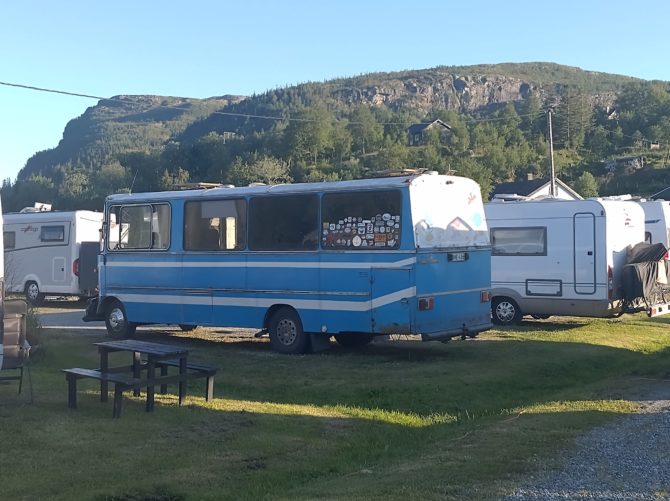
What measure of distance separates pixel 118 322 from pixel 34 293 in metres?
9.70

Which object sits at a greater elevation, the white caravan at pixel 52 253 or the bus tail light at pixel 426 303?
the white caravan at pixel 52 253

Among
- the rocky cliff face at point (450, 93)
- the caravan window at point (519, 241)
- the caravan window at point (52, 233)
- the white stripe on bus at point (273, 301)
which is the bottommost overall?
the white stripe on bus at point (273, 301)

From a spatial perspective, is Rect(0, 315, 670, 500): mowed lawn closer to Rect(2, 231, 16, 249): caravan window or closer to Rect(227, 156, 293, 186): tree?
Rect(2, 231, 16, 249): caravan window

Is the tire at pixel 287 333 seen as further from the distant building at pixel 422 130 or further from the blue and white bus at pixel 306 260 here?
the distant building at pixel 422 130

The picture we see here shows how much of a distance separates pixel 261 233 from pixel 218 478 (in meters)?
7.27

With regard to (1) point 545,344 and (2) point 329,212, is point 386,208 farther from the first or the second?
(1) point 545,344

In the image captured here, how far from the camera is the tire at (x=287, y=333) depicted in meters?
12.8

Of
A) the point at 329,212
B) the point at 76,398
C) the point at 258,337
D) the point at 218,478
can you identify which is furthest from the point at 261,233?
the point at 218,478

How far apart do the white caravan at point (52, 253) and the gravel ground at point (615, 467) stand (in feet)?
57.3

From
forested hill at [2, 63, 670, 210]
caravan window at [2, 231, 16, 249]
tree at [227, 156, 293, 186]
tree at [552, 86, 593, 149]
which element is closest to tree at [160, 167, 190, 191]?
forested hill at [2, 63, 670, 210]

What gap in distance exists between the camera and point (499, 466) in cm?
605

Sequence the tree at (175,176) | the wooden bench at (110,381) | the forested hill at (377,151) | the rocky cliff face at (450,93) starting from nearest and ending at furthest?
the wooden bench at (110,381), the tree at (175,176), the forested hill at (377,151), the rocky cliff face at (450,93)

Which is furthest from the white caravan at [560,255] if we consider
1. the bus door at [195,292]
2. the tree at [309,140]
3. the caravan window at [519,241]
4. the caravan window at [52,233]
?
the tree at [309,140]

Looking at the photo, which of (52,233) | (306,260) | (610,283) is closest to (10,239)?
(52,233)
